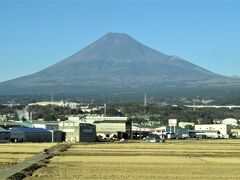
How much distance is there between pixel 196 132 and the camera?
154750 mm

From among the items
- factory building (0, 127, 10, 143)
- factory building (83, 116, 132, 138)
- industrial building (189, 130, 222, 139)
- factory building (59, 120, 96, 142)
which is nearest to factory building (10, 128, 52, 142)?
factory building (0, 127, 10, 143)

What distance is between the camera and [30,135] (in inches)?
4274

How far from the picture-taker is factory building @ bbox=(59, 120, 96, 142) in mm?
117800

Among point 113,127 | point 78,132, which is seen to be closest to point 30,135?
point 78,132

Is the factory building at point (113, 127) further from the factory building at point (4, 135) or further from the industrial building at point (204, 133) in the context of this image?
the factory building at point (4, 135)

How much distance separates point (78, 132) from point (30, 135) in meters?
11.9

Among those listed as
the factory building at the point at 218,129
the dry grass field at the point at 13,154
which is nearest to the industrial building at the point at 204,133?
the factory building at the point at 218,129

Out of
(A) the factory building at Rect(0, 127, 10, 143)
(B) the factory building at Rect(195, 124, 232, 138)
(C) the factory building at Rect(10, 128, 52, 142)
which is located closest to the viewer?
(A) the factory building at Rect(0, 127, 10, 143)

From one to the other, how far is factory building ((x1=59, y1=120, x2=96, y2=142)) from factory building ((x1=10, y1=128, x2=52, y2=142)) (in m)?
6.28

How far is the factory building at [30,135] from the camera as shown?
106 m

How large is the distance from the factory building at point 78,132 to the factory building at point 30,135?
628 cm

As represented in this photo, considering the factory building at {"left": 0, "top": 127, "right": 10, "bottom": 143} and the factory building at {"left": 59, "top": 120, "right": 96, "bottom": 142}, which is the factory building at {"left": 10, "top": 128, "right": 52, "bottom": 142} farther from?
the factory building at {"left": 59, "top": 120, "right": 96, "bottom": 142}

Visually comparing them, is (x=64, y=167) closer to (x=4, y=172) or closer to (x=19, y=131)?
(x=4, y=172)

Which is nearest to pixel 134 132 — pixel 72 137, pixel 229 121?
pixel 72 137
